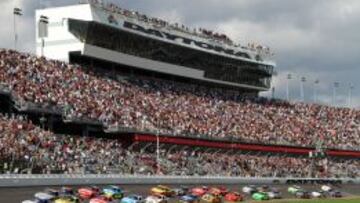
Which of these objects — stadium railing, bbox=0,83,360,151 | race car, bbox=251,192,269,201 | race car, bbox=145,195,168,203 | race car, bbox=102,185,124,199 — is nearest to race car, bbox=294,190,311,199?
race car, bbox=251,192,269,201

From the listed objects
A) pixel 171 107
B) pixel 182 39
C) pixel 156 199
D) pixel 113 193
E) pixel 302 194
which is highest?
pixel 182 39

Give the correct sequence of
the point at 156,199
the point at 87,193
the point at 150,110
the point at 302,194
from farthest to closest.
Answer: the point at 150,110 → the point at 302,194 → the point at 156,199 → the point at 87,193

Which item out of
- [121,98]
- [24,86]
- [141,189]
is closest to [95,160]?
[141,189]

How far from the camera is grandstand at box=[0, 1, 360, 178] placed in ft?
234

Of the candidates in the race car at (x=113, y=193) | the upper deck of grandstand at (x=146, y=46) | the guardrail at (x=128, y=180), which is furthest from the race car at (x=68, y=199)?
the upper deck of grandstand at (x=146, y=46)

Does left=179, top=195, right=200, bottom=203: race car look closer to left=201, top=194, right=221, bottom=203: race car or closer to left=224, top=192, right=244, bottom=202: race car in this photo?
left=201, top=194, right=221, bottom=203: race car

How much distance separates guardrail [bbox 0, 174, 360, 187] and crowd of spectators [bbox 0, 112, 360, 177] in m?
1.02

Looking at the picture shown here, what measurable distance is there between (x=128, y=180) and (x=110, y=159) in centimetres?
259

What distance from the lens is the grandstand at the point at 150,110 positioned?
234 ft

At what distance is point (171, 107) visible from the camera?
3703 inches

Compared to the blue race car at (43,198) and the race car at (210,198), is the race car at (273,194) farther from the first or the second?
the blue race car at (43,198)

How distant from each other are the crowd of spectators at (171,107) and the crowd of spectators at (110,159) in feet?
8.61

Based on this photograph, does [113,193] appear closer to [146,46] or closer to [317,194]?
[317,194]

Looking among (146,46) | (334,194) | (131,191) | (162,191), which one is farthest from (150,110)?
(162,191)
